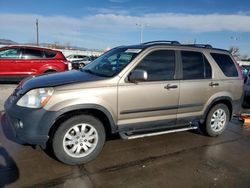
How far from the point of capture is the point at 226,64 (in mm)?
5723

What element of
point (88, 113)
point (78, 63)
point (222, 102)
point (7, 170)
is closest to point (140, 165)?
point (88, 113)

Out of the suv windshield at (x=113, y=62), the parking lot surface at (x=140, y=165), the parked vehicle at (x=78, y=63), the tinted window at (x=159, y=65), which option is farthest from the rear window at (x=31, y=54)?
the tinted window at (x=159, y=65)

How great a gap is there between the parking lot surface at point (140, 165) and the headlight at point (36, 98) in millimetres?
922

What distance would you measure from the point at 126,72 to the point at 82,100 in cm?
88

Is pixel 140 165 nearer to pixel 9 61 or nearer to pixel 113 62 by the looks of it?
pixel 113 62

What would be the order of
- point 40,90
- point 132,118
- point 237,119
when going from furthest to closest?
point 237,119 < point 132,118 < point 40,90

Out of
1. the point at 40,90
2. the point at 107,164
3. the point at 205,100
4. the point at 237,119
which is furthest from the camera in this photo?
the point at 237,119

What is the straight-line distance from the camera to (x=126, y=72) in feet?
14.1

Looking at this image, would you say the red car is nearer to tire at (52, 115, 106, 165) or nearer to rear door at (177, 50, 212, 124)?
rear door at (177, 50, 212, 124)

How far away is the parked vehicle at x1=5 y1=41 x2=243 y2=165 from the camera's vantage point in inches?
150

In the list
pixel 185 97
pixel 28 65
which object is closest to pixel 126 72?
pixel 185 97

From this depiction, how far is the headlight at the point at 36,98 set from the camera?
3.74 m

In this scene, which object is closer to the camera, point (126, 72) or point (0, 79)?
point (126, 72)

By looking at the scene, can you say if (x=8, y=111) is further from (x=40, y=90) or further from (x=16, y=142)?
(x=16, y=142)
